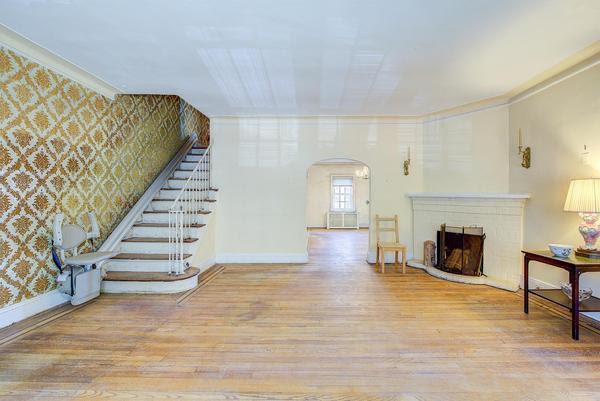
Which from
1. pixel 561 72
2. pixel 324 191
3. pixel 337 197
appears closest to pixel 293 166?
pixel 561 72

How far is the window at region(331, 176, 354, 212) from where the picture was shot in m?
10.9

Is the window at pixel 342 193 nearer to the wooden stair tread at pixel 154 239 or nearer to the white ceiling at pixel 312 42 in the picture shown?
the white ceiling at pixel 312 42

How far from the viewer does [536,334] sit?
2674 mm

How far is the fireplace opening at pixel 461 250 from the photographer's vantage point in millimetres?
4309

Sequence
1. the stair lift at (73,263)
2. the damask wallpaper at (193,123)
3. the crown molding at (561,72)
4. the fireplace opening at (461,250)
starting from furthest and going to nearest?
the damask wallpaper at (193,123) < the fireplace opening at (461,250) < the stair lift at (73,263) < the crown molding at (561,72)

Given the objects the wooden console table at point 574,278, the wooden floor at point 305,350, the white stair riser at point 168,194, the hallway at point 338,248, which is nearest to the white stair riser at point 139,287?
the wooden floor at point 305,350

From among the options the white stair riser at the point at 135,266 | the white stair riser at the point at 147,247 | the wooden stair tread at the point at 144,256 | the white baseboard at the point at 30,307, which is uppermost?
the white stair riser at the point at 147,247

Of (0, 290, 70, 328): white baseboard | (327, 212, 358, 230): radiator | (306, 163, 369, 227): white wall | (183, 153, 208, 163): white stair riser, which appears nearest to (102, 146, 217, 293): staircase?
(0, 290, 70, 328): white baseboard

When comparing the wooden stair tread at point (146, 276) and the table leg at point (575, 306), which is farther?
the wooden stair tread at point (146, 276)

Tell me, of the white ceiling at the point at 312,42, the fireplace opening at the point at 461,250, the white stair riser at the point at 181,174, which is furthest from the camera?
the white stair riser at the point at 181,174

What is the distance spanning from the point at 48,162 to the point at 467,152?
223 inches

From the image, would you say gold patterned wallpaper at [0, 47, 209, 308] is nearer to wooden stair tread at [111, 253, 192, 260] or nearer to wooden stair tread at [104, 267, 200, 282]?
wooden stair tread at [111, 253, 192, 260]

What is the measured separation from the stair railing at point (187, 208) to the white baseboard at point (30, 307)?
3.88ft

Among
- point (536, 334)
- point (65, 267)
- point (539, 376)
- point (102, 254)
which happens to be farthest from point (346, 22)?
point (65, 267)
